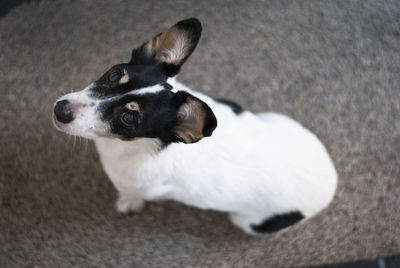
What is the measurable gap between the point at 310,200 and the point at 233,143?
488 millimetres

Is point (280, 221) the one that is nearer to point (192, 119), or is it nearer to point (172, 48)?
point (192, 119)

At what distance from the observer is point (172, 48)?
4.61 ft

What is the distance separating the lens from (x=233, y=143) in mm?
1479

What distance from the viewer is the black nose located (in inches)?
52.9

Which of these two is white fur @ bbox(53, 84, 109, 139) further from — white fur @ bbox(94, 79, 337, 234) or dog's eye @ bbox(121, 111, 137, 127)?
white fur @ bbox(94, 79, 337, 234)

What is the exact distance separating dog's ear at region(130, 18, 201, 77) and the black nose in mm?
333

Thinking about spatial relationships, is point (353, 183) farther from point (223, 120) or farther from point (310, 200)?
point (223, 120)

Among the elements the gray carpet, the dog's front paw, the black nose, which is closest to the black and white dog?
the black nose

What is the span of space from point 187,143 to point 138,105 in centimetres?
25

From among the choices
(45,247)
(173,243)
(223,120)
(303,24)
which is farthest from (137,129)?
(303,24)

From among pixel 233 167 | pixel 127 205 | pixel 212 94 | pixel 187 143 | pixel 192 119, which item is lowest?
pixel 127 205

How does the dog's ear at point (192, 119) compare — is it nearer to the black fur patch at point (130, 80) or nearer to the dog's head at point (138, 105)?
the dog's head at point (138, 105)

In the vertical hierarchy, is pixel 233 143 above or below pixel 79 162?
above

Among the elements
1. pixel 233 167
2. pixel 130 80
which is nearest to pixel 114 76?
pixel 130 80
